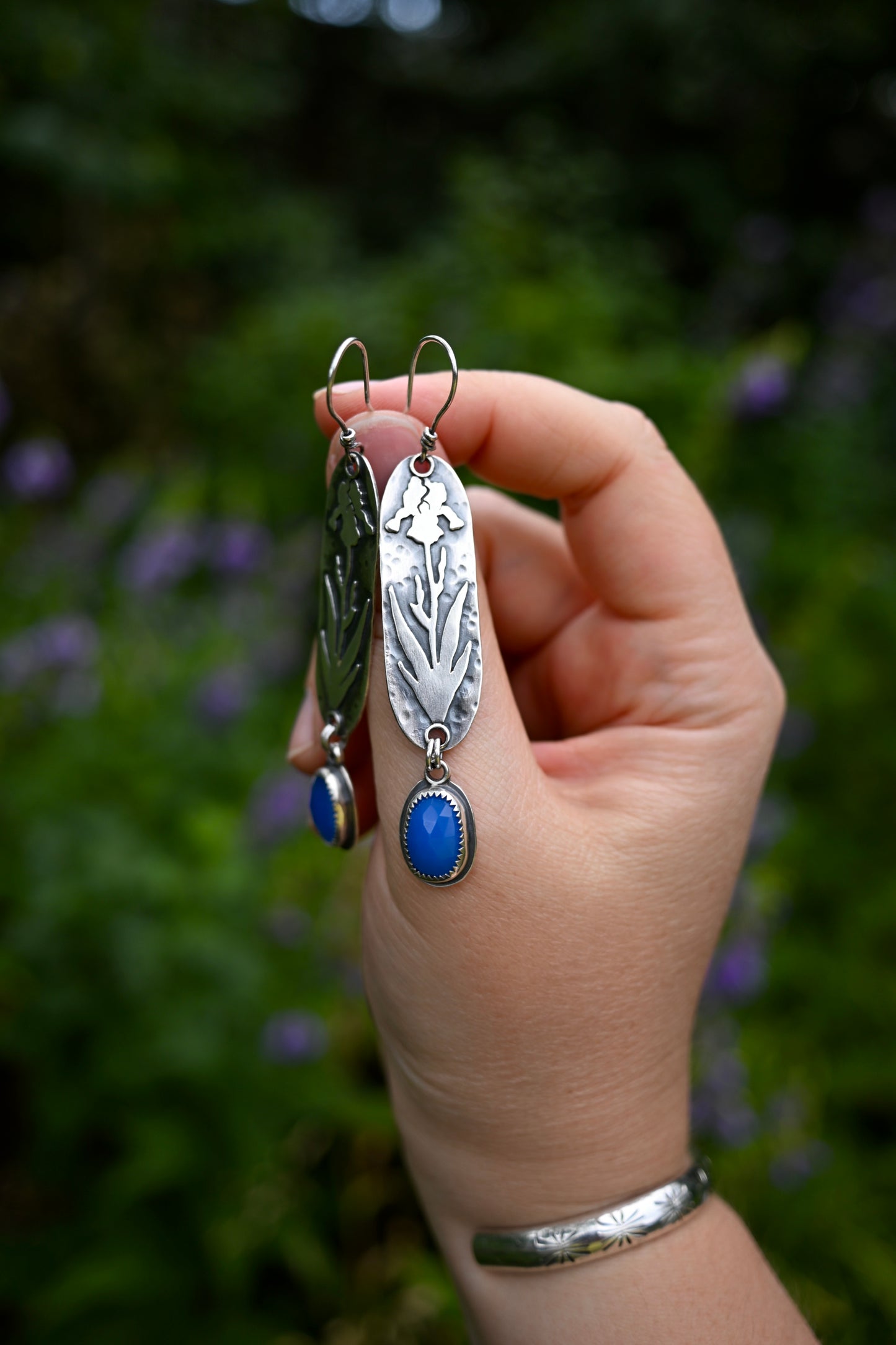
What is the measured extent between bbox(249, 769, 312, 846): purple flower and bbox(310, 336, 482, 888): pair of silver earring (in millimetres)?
982

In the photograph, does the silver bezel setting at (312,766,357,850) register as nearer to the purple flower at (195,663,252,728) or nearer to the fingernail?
the fingernail

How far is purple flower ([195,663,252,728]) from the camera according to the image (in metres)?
2.26

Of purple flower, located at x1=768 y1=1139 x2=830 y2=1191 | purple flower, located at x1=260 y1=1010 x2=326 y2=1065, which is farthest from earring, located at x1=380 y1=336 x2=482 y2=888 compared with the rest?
purple flower, located at x1=768 y1=1139 x2=830 y2=1191

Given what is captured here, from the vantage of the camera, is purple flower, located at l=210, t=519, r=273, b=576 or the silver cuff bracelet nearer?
the silver cuff bracelet

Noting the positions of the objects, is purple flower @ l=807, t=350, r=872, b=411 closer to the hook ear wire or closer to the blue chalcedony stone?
the hook ear wire

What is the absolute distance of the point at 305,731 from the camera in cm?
117

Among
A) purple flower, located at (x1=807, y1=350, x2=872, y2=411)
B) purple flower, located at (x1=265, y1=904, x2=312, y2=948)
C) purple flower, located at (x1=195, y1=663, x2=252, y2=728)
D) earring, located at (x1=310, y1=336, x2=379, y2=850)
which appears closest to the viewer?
earring, located at (x1=310, y1=336, x2=379, y2=850)

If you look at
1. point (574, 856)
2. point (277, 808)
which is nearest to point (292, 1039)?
point (277, 808)

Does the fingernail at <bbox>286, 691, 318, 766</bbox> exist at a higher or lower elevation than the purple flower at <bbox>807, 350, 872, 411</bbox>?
lower

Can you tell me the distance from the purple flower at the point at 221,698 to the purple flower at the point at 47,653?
0.31 metres

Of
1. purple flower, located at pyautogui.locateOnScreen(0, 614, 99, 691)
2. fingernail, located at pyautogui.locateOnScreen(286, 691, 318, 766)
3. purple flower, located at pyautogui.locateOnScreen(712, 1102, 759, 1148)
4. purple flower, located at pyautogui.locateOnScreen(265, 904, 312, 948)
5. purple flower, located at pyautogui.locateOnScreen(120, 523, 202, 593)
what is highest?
purple flower, located at pyautogui.locateOnScreen(120, 523, 202, 593)

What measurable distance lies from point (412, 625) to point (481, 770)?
0.51ft

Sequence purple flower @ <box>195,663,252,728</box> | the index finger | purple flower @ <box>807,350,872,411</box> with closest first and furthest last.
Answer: the index finger < purple flower @ <box>195,663,252,728</box> < purple flower @ <box>807,350,872,411</box>

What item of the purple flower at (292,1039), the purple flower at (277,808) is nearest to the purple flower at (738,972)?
the purple flower at (292,1039)
